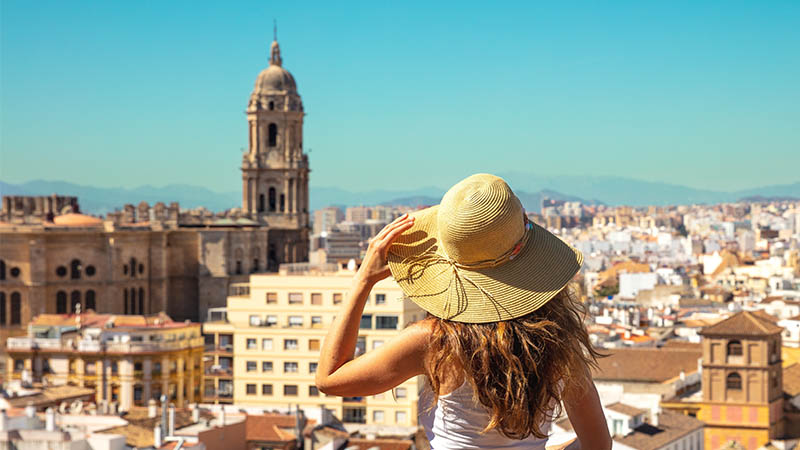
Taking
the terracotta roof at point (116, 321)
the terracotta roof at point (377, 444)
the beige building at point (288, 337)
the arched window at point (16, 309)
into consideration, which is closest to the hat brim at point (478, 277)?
the terracotta roof at point (377, 444)

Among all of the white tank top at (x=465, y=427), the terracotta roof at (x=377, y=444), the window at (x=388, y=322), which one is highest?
the white tank top at (x=465, y=427)

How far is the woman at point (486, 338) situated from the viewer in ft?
8.88

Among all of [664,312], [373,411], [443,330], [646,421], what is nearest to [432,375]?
[443,330]

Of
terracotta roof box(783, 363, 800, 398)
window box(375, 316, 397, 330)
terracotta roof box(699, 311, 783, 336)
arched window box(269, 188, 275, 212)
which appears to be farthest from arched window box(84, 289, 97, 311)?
terracotta roof box(699, 311, 783, 336)

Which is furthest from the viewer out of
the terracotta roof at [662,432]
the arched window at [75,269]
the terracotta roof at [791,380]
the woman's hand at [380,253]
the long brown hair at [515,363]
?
the arched window at [75,269]

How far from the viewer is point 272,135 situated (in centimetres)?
6556

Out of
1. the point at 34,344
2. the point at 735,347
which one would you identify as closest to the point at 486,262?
the point at 735,347

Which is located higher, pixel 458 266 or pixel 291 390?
pixel 458 266

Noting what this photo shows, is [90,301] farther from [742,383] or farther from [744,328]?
[742,383]

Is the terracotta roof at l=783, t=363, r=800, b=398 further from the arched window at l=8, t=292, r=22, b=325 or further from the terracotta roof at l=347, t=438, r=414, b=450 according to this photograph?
the arched window at l=8, t=292, r=22, b=325

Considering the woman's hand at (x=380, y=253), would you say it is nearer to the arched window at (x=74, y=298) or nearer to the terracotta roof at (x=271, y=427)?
the terracotta roof at (x=271, y=427)

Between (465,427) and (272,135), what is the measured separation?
2493 inches

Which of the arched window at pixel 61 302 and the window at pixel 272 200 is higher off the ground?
the window at pixel 272 200

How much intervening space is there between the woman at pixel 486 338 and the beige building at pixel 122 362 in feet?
98.1
